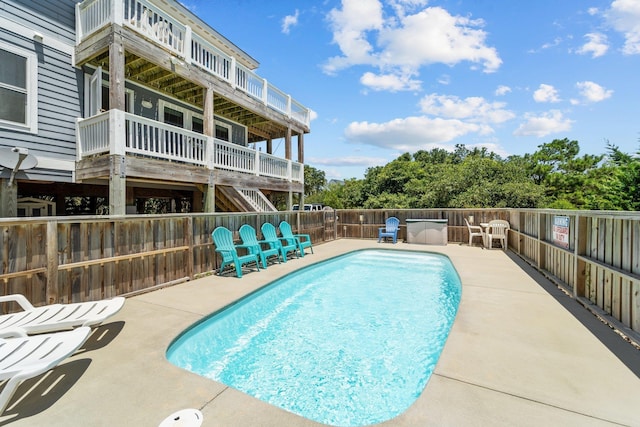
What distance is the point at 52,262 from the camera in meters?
3.63

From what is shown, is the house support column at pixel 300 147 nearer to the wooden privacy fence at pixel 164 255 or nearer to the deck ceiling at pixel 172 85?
the deck ceiling at pixel 172 85

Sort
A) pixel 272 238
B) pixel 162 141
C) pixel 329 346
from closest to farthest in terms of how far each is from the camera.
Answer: pixel 329 346 < pixel 162 141 < pixel 272 238

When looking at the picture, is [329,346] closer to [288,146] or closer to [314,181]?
[288,146]

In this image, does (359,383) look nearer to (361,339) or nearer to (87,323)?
(361,339)

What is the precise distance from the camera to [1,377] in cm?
174

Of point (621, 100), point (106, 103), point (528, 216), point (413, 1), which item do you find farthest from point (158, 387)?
point (621, 100)

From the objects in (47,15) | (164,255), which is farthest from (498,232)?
(47,15)

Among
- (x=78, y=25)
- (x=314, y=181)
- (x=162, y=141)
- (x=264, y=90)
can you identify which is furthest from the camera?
(x=314, y=181)

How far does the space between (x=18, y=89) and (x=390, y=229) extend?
1150 centimetres

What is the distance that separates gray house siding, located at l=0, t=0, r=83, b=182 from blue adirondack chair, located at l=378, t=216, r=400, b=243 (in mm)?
10122

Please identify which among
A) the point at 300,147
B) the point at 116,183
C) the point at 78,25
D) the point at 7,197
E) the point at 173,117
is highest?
the point at 78,25

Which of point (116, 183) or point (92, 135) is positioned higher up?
point (92, 135)

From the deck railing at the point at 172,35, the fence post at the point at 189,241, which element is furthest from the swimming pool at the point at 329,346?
the deck railing at the point at 172,35

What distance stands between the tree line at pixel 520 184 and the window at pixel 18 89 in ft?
47.8
